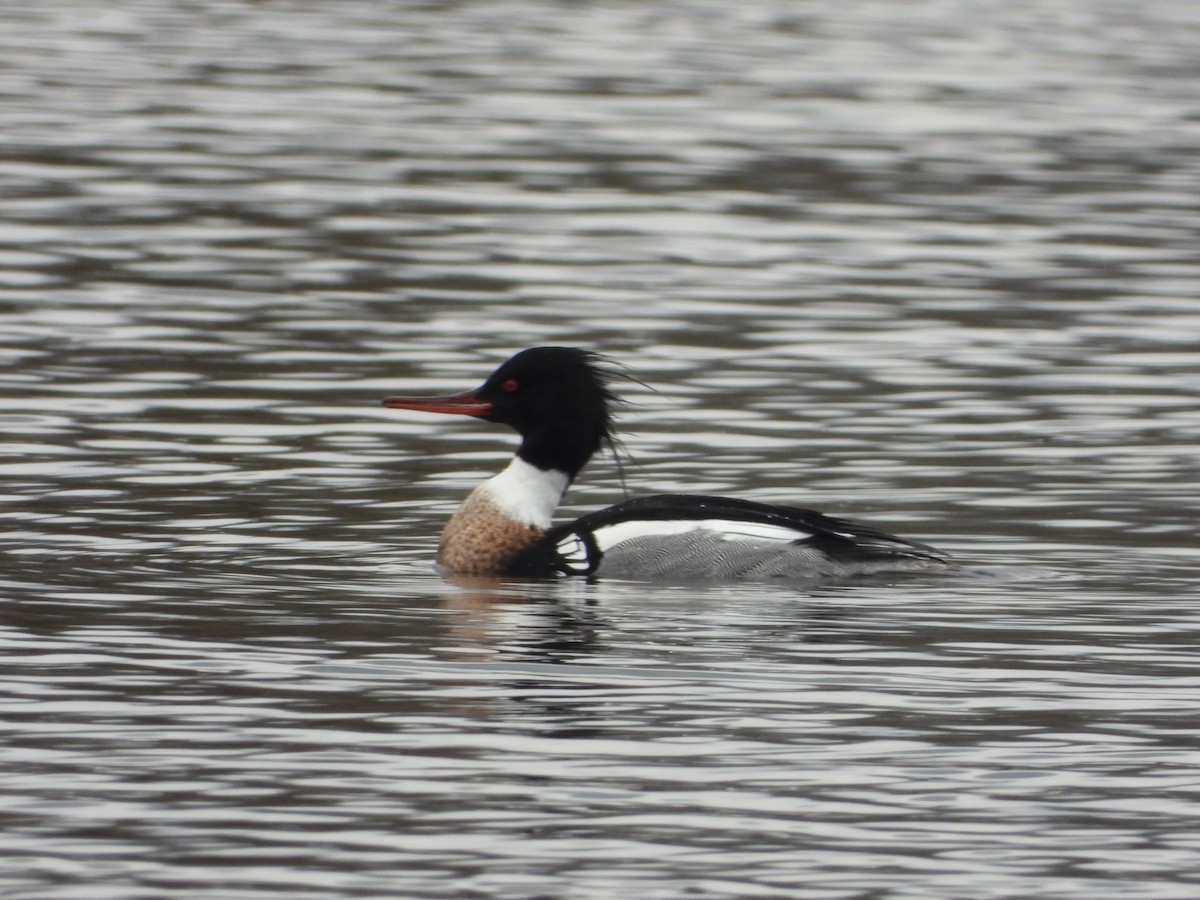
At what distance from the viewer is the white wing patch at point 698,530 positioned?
1140 cm

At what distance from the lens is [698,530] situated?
11461mm

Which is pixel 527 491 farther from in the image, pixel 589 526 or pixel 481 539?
pixel 589 526

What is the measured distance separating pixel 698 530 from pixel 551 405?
120cm

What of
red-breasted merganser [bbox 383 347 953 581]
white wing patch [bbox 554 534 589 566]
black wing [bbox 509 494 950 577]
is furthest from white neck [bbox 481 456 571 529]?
black wing [bbox 509 494 950 577]

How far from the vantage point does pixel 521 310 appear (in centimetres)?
1855

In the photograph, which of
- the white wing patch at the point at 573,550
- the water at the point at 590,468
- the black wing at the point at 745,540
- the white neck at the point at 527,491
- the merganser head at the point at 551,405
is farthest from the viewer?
the merganser head at the point at 551,405

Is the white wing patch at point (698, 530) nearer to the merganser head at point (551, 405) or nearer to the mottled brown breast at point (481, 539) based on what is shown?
the mottled brown breast at point (481, 539)

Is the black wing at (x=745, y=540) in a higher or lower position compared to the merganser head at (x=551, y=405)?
lower

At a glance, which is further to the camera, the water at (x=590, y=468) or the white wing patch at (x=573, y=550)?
the white wing patch at (x=573, y=550)

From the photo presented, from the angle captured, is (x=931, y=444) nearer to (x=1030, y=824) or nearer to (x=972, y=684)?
(x=972, y=684)

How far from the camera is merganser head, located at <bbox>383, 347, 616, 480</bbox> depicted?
12266 millimetres

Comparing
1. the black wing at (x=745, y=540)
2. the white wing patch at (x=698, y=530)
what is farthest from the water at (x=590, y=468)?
the white wing patch at (x=698, y=530)

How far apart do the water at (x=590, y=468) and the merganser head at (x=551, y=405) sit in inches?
28.2

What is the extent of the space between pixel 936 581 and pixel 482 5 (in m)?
28.5
